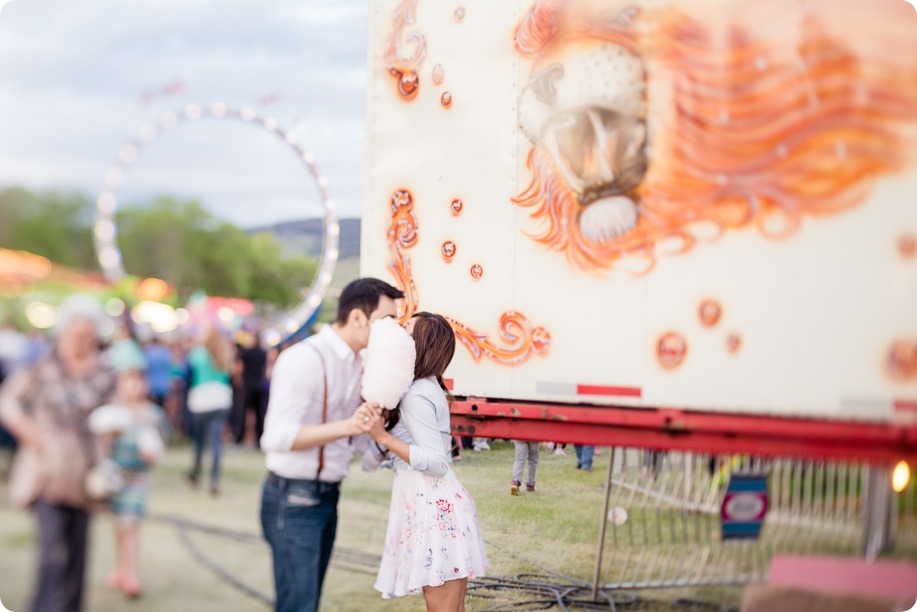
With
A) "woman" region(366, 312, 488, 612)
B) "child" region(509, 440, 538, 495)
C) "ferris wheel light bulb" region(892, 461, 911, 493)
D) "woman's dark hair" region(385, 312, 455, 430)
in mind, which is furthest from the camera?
"child" region(509, 440, 538, 495)

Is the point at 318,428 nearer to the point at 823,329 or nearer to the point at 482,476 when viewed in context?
the point at 482,476

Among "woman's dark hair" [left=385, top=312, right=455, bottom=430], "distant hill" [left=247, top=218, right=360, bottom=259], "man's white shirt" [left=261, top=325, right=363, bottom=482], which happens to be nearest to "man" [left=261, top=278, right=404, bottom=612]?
"man's white shirt" [left=261, top=325, right=363, bottom=482]

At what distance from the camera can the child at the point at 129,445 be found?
146 inches

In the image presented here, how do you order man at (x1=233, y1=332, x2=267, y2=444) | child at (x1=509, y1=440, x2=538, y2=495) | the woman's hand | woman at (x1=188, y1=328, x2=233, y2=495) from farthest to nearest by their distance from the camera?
man at (x1=233, y1=332, x2=267, y2=444) → woman at (x1=188, y1=328, x2=233, y2=495) → child at (x1=509, y1=440, x2=538, y2=495) → the woman's hand

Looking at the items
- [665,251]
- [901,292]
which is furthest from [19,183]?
[901,292]

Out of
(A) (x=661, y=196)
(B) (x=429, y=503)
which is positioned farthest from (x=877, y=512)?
(B) (x=429, y=503)

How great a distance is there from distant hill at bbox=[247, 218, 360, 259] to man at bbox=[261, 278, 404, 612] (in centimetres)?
82

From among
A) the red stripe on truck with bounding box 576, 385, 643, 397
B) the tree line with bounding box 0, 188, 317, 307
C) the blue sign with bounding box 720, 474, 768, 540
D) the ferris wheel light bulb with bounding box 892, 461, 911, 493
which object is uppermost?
the tree line with bounding box 0, 188, 317, 307

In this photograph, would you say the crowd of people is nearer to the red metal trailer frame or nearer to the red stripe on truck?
the red metal trailer frame

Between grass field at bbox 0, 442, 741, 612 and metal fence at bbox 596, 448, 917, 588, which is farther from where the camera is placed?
grass field at bbox 0, 442, 741, 612

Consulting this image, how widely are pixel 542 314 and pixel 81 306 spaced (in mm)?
1760

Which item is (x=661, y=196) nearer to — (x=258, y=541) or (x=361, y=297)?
(x=361, y=297)

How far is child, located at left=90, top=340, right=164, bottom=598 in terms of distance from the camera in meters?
3.71

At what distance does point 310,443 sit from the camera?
Answer: 326cm
